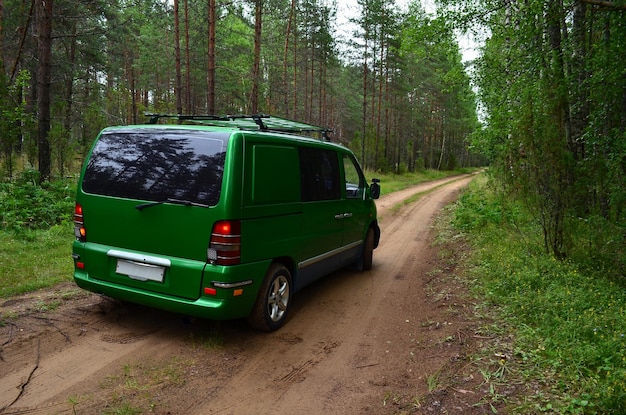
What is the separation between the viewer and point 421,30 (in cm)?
1073

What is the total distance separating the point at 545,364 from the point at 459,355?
70cm

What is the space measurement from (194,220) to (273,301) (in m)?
1.26

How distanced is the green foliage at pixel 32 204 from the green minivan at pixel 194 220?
15.6ft

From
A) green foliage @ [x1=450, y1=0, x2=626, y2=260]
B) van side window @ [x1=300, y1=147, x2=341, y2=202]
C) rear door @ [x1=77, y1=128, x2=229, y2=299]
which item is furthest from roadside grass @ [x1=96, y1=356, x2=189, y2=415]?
green foliage @ [x1=450, y1=0, x2=626, y2=260]

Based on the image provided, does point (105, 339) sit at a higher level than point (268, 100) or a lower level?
lower

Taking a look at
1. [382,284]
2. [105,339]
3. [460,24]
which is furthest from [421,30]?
[105,339]

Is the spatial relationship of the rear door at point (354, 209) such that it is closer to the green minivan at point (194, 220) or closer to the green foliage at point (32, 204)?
the green minivan at point (194, 220)

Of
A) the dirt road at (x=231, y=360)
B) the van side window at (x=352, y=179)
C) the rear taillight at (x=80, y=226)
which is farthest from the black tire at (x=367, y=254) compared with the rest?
the rear taillight at (x=80, y=226)

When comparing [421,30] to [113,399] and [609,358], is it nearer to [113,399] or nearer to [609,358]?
[609,358]

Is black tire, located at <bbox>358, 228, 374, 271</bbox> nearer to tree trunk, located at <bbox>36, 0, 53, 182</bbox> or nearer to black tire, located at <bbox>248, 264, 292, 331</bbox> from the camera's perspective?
black tire, located at <bbox>248, 264, 292, 331</bbox>

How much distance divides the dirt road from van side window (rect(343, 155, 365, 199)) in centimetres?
167

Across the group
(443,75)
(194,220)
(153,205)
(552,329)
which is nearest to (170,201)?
(153,205)

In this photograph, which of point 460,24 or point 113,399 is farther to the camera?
point 460,24

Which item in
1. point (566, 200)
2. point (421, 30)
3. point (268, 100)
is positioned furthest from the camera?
point (268, 100)
